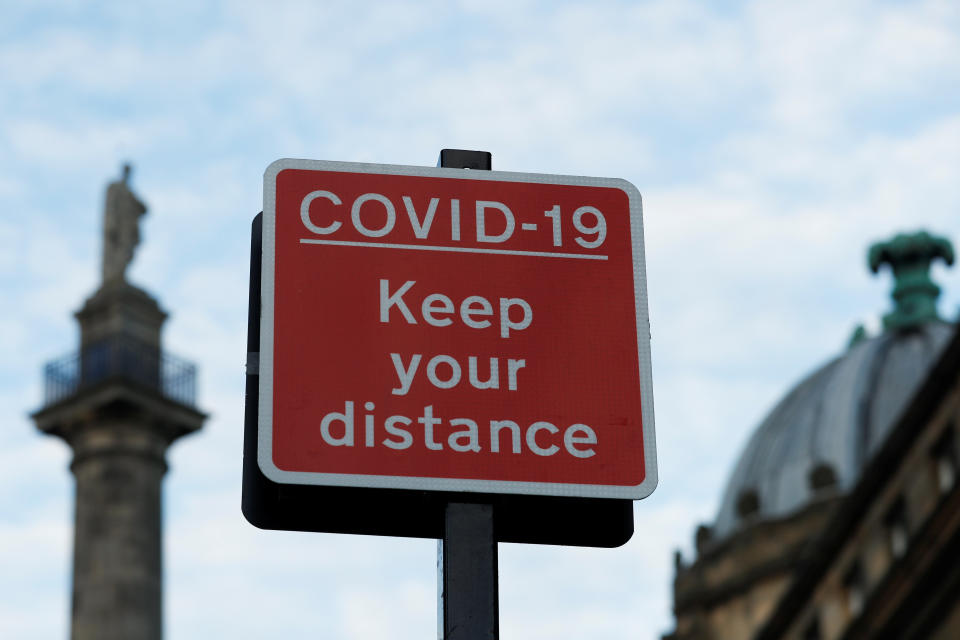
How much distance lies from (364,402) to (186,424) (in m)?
55.6

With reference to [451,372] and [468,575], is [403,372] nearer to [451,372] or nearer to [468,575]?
[451,372]

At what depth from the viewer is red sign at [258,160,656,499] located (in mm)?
6594

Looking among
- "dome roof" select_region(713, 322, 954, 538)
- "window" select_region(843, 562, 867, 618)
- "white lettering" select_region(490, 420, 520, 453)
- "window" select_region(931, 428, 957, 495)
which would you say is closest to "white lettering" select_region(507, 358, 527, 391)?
"white lettering" select_region(490, 420, 520, 453)

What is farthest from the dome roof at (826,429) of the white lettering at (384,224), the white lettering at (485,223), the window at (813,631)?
the white lettering at (384,224)

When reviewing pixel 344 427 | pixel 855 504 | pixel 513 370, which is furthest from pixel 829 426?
pixel 344 427

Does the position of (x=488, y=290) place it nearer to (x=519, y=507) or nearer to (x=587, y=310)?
(x=587, y=310)

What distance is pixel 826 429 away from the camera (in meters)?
86.3

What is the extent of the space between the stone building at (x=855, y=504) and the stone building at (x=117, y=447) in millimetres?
18680

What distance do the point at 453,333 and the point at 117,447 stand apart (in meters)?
54.3

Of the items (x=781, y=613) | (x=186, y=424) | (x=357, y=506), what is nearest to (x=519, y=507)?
(x=357, y=506)

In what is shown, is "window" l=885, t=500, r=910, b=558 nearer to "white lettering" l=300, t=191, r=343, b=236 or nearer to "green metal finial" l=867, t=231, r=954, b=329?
"green metal finial" l=867, t=231, r=954, b=329

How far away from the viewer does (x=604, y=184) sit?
734cm

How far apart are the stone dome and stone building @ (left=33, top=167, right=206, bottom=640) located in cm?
3056

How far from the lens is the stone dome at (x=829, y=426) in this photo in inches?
3332
